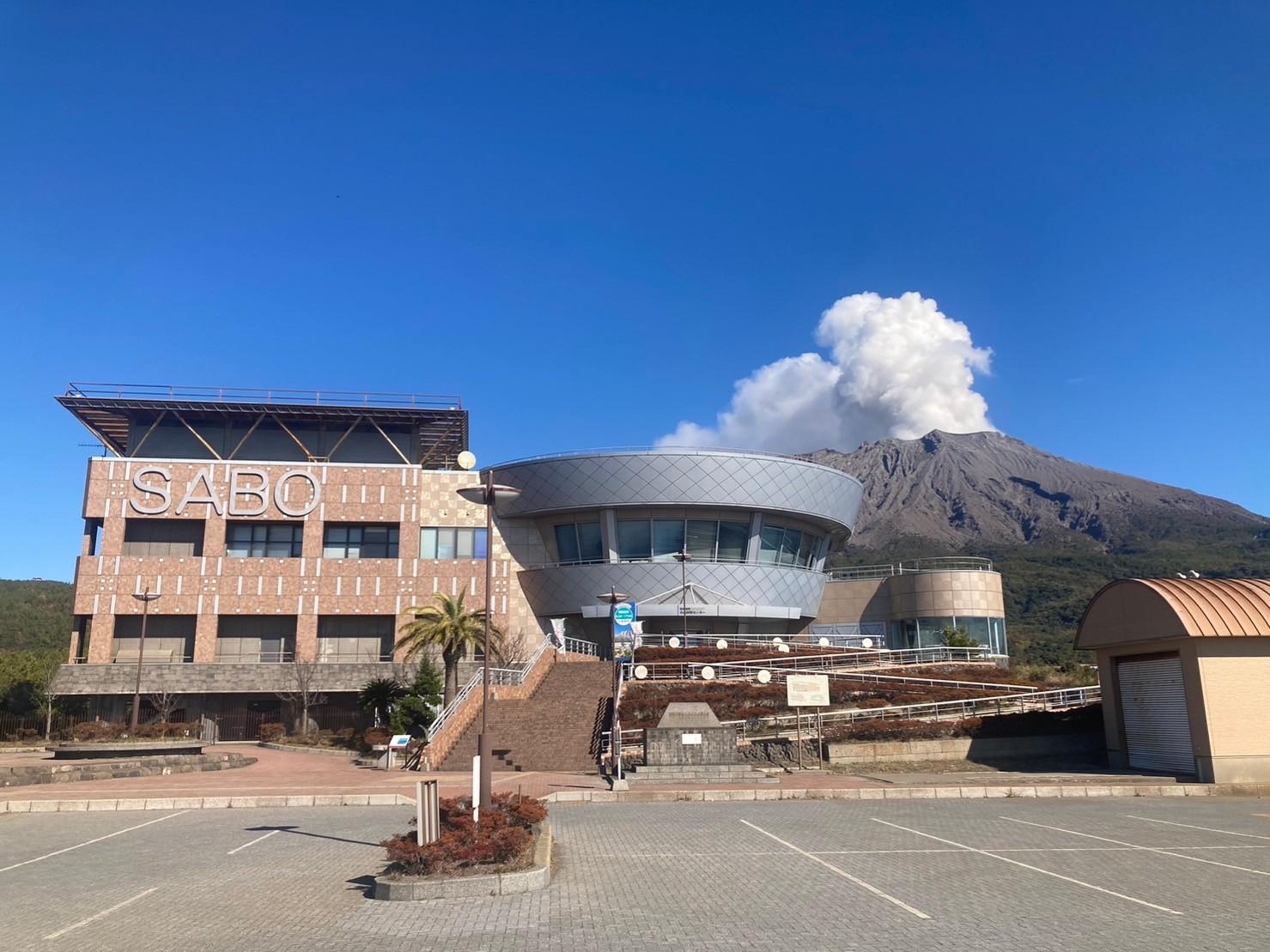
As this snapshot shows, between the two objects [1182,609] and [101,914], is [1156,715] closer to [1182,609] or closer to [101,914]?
[1182,609]

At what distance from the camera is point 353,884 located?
1126 centimetres

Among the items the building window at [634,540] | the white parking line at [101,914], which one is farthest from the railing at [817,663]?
the white parking line at [101,914]

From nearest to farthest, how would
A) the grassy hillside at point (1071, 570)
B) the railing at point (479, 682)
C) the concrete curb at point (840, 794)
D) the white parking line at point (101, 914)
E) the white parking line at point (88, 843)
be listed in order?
the white parking line at point (101, 914), the white parking line at point (88, 843), the concrete curb at point (840, 794), the railing at point (479, 682), the grassy hillside at point (1071, 570)

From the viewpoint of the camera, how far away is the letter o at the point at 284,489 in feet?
169

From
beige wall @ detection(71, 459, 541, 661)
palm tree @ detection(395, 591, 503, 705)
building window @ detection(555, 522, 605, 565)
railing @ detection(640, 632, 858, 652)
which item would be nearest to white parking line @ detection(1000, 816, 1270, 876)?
palm tree @ detection(395, 591, 503, 705)

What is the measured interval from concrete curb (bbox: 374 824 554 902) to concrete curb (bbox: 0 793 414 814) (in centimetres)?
1030

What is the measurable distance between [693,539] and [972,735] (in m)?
25.9

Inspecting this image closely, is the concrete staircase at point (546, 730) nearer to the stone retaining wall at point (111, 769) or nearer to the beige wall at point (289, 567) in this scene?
the stone retaining wall at point (111, 769)

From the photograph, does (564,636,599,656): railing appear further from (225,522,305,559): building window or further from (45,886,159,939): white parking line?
(45,886,159,939): white parking line

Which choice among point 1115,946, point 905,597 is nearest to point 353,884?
point 1115,946

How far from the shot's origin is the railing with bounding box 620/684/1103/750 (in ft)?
102

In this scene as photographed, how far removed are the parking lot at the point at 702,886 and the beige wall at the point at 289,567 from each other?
110ft

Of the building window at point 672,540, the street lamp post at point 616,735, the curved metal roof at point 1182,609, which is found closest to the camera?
the curved metal roof at point 1182,609

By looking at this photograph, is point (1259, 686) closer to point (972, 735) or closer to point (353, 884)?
point (972, 735)
